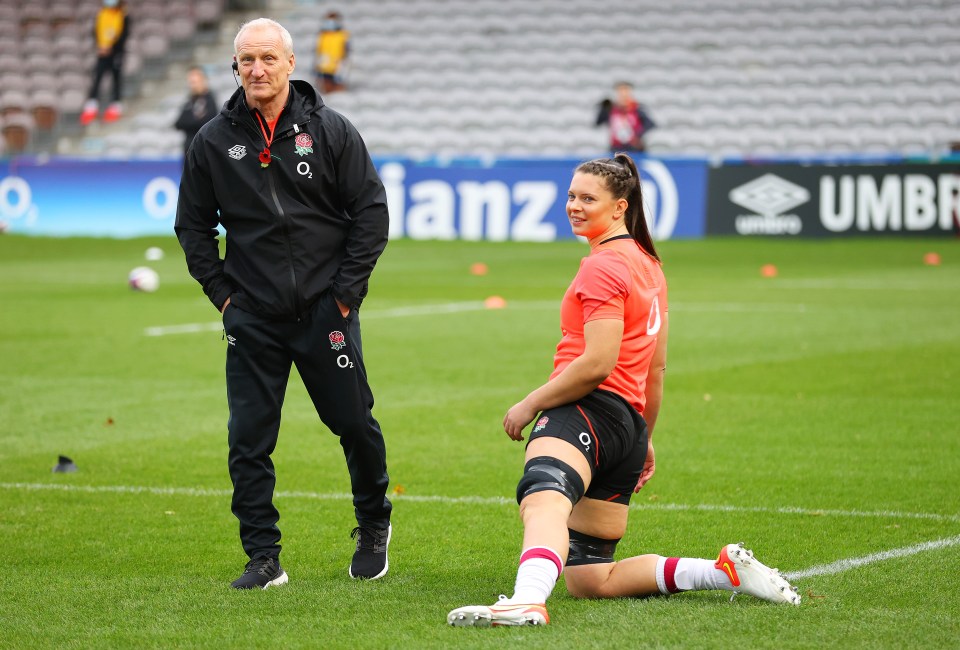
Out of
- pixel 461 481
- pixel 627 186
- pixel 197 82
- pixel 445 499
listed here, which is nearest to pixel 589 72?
pixel 197 82

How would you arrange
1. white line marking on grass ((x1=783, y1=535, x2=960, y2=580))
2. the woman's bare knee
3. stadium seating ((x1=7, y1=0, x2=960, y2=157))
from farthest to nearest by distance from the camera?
stadium seating ((x1=7, y1=0, x2=960, y2=157)), white line marking on grass ((x1=783, y1=535, x2=960, y2=580)), the woman's bare knee

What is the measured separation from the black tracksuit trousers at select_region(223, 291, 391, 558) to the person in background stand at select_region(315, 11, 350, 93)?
25.6m

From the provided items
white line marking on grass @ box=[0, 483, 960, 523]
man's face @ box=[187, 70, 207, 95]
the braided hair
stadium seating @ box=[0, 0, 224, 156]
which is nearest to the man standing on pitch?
the braided hair

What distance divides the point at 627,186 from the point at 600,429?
0.84 metres

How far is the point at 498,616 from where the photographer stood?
4434mm

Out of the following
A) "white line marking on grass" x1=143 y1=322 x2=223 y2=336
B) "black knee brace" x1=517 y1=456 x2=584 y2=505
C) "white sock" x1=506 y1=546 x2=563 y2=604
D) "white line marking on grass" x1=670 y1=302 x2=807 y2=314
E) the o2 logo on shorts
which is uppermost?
the o2 logo on shorts

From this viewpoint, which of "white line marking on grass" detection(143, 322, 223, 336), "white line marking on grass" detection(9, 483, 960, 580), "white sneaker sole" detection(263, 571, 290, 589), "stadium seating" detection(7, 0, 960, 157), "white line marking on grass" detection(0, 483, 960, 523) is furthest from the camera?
"stadium seating" detection(7, 0, 960, 157)

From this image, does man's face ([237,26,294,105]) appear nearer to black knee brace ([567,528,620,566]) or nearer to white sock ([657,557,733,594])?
black knee brace ([567,528,620,566])

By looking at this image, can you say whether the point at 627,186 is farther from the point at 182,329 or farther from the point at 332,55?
the point at 332,55

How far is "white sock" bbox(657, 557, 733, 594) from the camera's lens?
15.9ft

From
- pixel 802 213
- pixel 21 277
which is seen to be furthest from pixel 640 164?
pixel 21 277

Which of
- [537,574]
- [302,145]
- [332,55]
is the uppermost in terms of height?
[302,145]

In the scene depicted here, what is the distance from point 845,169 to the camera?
2348 centimetres

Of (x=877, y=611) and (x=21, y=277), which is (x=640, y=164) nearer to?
(x=21, y=277)
